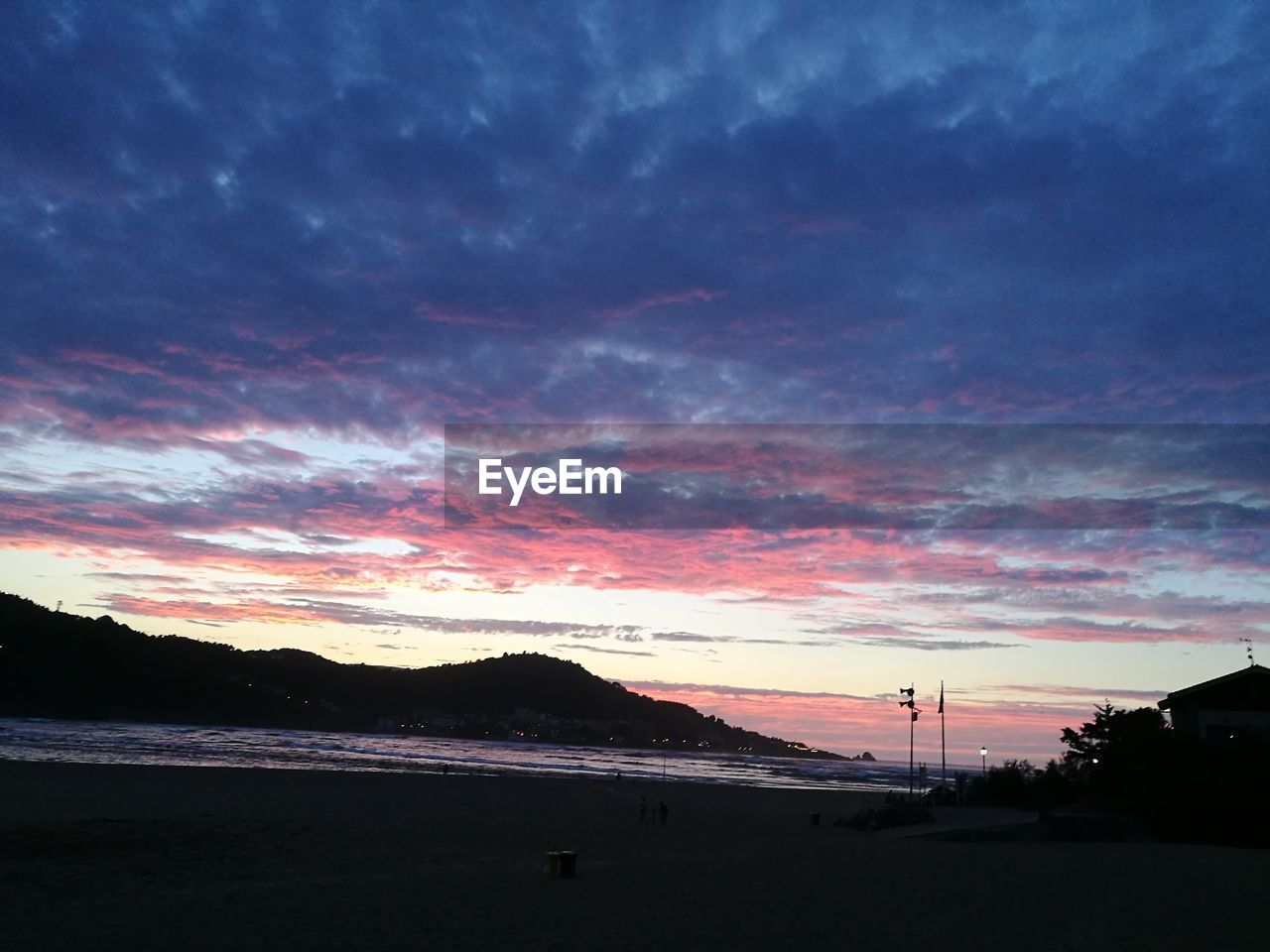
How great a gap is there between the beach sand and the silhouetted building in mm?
11757

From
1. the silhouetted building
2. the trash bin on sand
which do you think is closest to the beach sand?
the trash bin on sand

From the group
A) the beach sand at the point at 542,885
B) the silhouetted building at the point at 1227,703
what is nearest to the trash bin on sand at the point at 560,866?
the beach sand at the point at 542,885

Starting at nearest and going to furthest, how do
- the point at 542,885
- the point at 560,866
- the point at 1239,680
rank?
the point at 542,885, the point at 560,866, the point at 1239,680

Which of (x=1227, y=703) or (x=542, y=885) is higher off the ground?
(x=1227, y=703)

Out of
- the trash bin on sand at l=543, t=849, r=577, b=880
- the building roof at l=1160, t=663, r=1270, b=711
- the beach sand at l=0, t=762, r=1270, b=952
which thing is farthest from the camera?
the building roof at l=1160, t=663, r=1270, b=711

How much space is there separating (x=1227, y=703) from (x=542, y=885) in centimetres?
3028

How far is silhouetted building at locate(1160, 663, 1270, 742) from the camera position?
33250 mm

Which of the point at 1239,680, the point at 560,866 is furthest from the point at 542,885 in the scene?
the point at 1239,680

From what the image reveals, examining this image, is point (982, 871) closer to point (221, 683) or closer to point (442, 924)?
point (442, 924)

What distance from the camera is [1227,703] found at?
112 ft

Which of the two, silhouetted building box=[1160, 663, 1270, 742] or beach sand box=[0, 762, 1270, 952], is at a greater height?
silhouetted building box=[1160, 663, 1270, 742]

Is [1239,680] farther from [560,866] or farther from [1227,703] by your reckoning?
[560,866]

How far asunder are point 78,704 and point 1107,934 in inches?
7051

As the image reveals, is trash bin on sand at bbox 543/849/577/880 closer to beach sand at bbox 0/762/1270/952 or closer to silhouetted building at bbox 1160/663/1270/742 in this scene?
beach sand at bbox 0/762/1270/952
